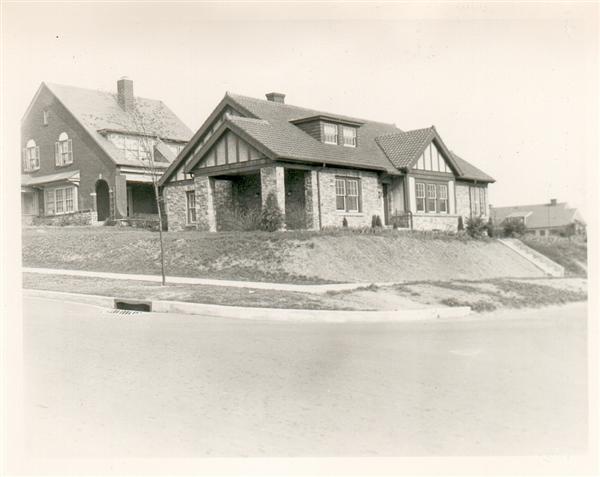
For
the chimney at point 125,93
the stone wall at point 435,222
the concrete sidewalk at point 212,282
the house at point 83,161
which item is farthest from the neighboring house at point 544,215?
the concrete sidewalk at point 212,282

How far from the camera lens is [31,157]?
38.3m

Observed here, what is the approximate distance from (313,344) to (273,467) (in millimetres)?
4515

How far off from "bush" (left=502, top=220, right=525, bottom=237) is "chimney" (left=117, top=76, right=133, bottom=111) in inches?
753

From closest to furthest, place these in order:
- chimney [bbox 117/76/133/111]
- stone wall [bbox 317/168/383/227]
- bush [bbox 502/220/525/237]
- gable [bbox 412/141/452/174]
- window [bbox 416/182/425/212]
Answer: chimney [bbox 117/76/133/111] → stone wall [bbox 317/168/383/227] → window [bbox 416/182/425/212] → gable [bbox 412/141/452/174] → bush [bbox 502/220/525/237]

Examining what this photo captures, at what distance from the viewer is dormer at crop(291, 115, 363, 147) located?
92.6 feet

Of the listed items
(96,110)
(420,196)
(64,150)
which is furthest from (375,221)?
(64,150)

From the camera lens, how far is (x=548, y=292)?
19688 millimetres

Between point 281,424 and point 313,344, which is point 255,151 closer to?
point 313,344

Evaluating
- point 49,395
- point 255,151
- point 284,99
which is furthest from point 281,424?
point 284,99

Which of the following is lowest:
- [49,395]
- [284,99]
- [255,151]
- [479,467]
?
[479,467]

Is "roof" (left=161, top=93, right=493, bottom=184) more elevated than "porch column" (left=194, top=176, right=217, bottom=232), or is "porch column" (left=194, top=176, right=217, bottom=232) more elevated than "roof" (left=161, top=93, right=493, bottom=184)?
"roof" (left=161, top=93, right=493, bottom=184)

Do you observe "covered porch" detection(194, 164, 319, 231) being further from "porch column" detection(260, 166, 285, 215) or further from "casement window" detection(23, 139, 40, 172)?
"casement window" detection(23, 139, 40, 172)

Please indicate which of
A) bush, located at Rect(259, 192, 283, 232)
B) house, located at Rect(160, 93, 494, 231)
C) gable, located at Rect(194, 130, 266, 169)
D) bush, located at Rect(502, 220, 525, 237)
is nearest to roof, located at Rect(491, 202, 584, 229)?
bush, located at Rect(502, 220, 525, 237)

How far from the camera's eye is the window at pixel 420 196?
31172mm
